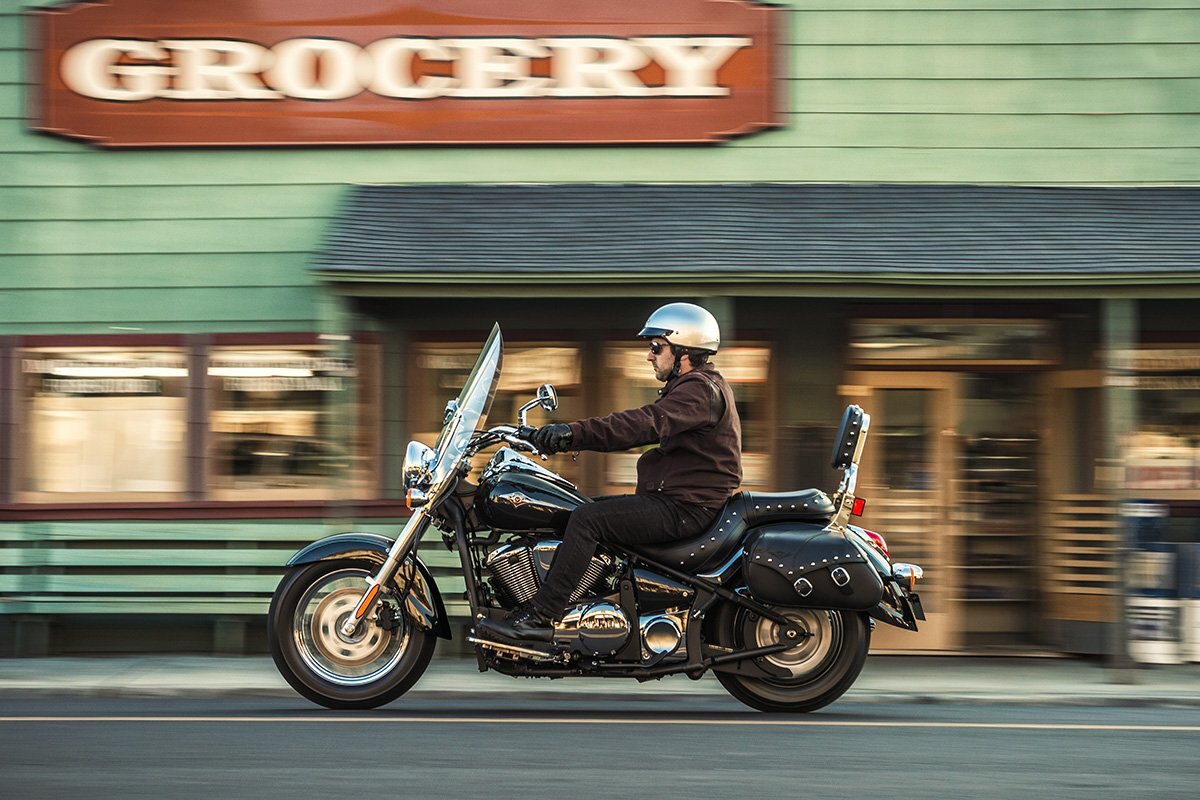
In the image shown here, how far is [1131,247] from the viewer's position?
1032 centimetres

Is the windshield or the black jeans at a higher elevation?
the windshield

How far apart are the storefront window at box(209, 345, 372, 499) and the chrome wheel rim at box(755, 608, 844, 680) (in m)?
4.93

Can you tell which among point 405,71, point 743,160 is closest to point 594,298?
point 743,160

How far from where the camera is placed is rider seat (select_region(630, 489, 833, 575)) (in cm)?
711

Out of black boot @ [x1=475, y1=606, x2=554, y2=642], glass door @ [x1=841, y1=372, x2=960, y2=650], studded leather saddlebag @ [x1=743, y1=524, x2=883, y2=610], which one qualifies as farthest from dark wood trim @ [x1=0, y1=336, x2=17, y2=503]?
studded leather saddlebag @ [x1=743, y1=524, x2=883, y2=610]

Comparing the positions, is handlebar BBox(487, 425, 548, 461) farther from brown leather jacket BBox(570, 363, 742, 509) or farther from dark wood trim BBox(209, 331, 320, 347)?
dark wood trim BBox(209, 331, 320, 347)

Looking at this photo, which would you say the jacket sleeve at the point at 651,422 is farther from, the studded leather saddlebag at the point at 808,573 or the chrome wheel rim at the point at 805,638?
the chrome wheel rim at the point at 805,638

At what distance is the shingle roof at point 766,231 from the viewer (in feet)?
33.0

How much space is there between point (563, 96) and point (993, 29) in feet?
11.0

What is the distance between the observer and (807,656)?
7.31 m

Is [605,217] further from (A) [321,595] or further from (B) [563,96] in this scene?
(A) [321,595]

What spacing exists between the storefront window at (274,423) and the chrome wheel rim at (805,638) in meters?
4.93

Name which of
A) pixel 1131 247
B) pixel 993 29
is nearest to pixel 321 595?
pixel 1131 247

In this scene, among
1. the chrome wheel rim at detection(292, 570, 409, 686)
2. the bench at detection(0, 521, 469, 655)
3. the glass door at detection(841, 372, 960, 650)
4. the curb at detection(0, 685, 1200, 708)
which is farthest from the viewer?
the glass door at detection(841, 372, 960, 650)
